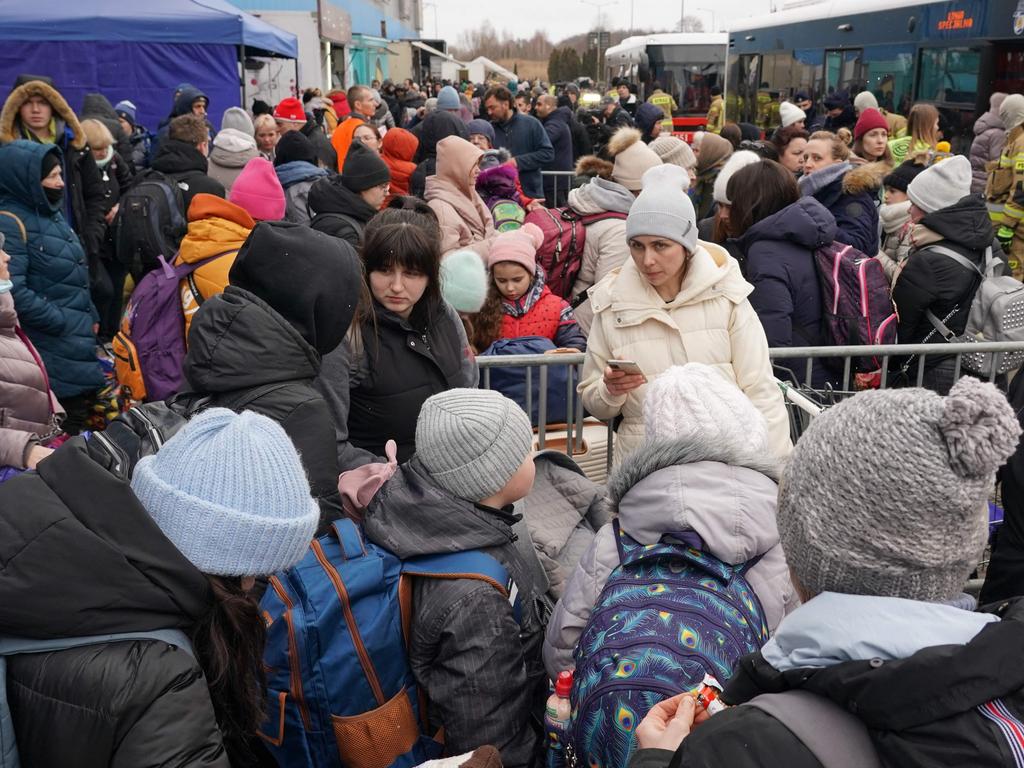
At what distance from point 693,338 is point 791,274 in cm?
140

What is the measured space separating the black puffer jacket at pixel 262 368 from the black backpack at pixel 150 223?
3.74m

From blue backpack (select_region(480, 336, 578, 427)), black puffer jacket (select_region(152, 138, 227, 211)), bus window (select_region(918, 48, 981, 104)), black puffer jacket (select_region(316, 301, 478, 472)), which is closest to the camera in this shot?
black puffer jacket (select_region(316, 301, 478, 472))

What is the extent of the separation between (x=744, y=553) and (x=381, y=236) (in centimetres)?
205

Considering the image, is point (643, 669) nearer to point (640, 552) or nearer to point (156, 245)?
point (640, 552)

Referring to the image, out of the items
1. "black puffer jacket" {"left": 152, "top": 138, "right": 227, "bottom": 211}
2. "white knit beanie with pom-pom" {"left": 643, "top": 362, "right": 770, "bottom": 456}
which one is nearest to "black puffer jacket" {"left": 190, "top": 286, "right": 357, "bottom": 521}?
"white knit beanie with pom-pom" {"left": 643, "top": 362, "right": 770, "bottom": 456}

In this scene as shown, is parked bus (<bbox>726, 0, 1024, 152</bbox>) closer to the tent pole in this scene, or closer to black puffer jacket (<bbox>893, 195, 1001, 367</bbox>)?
black puffer jacket (<bbox>893, 195, 1001, 367</bbox>)

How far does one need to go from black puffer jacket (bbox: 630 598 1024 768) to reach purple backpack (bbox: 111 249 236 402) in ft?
11.2

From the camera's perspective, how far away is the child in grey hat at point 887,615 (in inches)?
49.8

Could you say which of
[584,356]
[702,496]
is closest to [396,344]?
[584,356]

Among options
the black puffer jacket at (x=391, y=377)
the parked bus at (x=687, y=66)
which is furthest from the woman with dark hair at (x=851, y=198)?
the parked bus at (x=687, y=66)

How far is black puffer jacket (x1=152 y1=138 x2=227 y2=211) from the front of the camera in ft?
22.2

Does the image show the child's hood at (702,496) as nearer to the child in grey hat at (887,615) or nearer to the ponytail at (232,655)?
the child in grey hat at (887,615)

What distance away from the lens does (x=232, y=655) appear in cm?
182

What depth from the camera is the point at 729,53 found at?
2320cm
